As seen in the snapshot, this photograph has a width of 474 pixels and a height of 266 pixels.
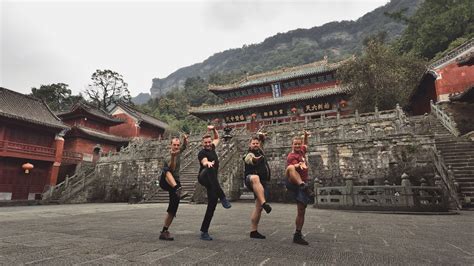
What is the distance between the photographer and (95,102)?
4353 centimetres

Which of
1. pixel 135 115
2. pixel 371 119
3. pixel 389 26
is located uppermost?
pixel 389 26

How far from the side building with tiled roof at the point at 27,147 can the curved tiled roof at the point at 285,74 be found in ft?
57.2

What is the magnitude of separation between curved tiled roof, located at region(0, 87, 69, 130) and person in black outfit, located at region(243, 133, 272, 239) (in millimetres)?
20358

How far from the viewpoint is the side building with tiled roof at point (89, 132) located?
25.7 metres

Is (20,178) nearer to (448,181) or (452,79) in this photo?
(448,181)

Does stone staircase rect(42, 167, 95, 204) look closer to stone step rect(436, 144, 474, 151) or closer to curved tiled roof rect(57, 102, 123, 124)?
curved tiled roof rect(57, 102, 123, 124)

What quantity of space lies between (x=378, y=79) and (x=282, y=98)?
32.6 feet

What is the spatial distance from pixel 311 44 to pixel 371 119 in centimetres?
9039

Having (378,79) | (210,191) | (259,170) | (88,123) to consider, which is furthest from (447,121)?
(88,123)

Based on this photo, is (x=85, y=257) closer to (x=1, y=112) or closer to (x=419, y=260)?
(x=419, y=260)

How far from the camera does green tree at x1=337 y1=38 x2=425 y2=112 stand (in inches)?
744

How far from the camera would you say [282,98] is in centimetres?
2723

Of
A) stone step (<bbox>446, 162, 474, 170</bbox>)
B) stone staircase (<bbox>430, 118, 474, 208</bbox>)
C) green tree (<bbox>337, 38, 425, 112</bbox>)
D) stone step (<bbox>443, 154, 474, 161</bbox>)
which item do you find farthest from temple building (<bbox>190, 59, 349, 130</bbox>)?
stone step (<bbox>446, 162, 474, 170</bbox>)

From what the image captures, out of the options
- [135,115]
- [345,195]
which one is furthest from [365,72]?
[135,115]
